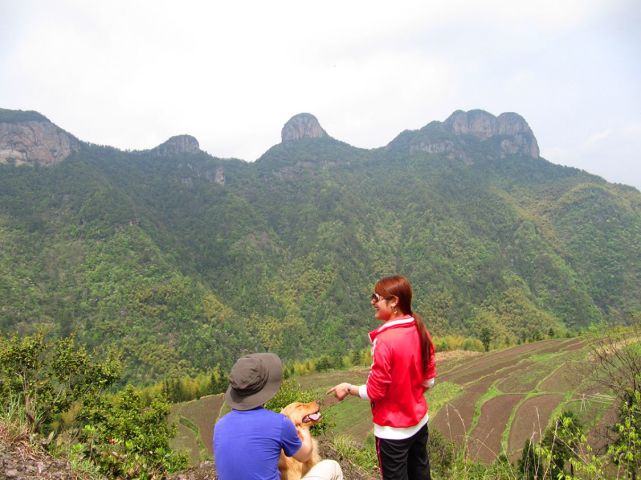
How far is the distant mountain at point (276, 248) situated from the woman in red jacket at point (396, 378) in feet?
221

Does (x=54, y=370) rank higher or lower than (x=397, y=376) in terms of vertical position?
lower

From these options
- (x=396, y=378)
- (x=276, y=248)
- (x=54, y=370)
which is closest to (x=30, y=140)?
(x=276, y=248)

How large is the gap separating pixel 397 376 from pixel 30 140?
151365 millimetres

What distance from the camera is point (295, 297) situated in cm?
10500

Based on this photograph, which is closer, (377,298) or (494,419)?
(377,298)

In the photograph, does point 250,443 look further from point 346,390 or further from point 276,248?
point 276,248

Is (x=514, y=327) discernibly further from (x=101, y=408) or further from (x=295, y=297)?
(x=101, y=408)

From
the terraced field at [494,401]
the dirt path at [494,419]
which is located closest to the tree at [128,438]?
the terraced field at [494,401]

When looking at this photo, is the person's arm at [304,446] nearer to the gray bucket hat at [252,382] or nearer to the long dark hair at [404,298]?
the gray bucket hat at [252,382]

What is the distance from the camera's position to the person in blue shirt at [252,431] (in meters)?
2.46

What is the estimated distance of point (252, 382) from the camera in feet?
8.39

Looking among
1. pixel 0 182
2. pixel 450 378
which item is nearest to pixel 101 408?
pixel 450 378

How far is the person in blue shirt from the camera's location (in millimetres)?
2455

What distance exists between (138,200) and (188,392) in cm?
9766
